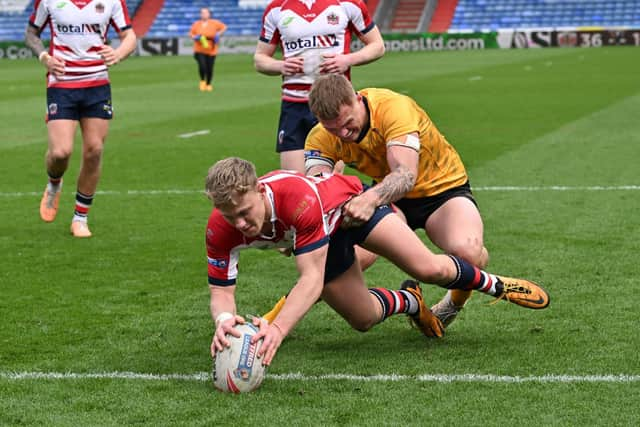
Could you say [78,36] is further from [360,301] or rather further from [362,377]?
[362,377]

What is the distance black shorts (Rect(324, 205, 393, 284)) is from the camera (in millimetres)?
5445

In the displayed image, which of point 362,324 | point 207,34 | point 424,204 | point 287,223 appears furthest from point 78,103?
point 207,34

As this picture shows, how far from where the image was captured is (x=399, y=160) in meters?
5.85

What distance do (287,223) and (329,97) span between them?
86 centimetres

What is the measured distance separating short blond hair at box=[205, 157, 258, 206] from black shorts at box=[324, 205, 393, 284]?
2.93 feet

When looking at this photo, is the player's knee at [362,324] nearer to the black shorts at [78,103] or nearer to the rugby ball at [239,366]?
→ the rugby ball at [239,366]

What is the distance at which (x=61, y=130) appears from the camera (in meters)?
9.16

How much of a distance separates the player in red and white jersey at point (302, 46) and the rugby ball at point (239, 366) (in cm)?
357

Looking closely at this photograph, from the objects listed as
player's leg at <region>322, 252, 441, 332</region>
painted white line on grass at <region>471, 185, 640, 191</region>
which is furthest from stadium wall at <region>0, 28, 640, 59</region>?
player's leg at <region>322, 252, 441, 332</region>

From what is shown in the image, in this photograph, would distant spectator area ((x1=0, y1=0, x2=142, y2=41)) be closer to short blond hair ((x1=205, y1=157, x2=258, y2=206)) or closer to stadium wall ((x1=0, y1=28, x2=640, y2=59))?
stadium wall ((x1=0, y1=28, x2=640, y2=59))

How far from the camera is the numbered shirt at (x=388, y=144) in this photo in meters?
5.97

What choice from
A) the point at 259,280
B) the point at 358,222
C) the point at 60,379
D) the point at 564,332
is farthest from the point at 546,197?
the point at 60,379

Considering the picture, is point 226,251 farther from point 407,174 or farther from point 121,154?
point 121,154

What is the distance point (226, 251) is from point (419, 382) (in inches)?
41.2
